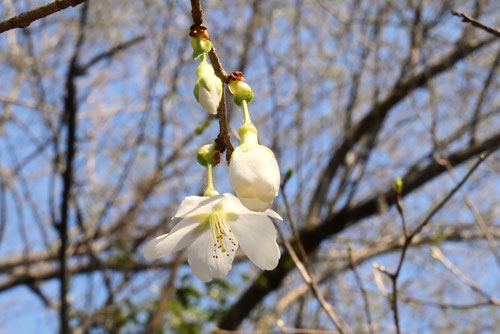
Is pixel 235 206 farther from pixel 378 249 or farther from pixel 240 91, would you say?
pixel 378 249

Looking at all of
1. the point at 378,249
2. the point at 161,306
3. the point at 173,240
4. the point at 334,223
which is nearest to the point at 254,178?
the point at 173,240

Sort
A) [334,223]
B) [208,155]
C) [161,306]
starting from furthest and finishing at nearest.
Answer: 1. [334,223]
2. [161,306]
3. [208,155]

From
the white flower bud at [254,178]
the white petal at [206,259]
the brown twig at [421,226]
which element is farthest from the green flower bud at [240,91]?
the brown twig at [421,226]

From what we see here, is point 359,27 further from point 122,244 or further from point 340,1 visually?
point 122,244

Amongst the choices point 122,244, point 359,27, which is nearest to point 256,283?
point 122,244

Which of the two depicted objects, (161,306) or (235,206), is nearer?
(235,206)

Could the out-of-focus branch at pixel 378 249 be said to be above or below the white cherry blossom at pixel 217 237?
above

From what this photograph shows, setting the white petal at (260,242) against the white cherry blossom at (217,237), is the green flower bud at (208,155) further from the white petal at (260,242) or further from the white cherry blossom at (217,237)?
the white petal at (260,242)

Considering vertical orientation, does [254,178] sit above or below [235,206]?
below

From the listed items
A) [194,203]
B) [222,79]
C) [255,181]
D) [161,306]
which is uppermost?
[161,306]
